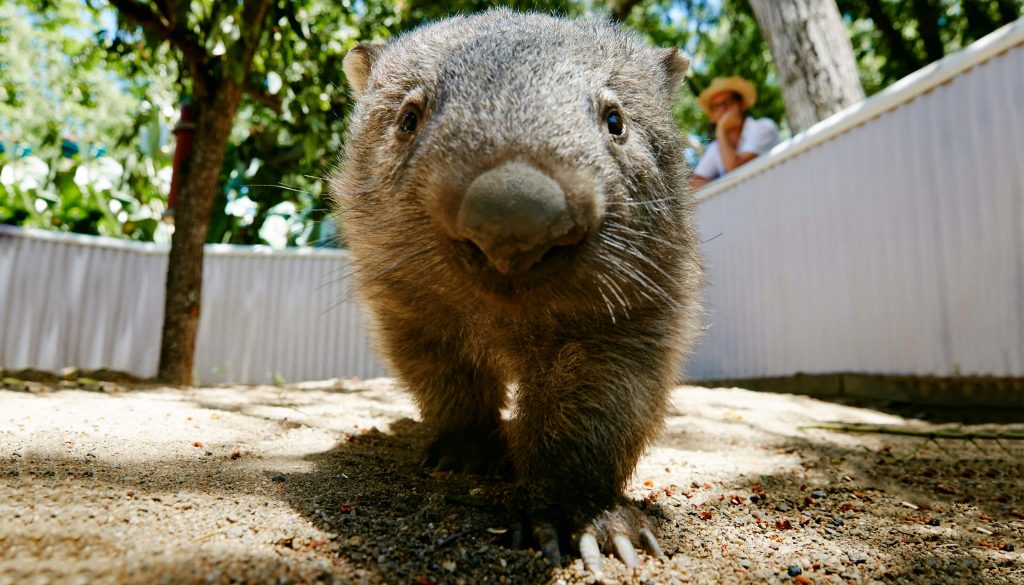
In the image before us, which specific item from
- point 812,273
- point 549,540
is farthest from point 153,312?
point 549,540

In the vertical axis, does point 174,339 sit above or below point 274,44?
below

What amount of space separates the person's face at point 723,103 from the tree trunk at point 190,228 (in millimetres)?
4564

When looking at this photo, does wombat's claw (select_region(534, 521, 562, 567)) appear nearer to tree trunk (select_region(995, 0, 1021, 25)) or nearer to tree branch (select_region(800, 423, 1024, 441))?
tree branch (select_region(800, 423, 1024, 441))

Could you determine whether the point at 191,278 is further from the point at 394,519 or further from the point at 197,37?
the point at 394,519

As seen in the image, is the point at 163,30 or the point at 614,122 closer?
the point at 614,122

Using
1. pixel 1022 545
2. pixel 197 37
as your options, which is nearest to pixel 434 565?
pixel 1022 545

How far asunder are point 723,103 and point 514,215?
6109 millimetres

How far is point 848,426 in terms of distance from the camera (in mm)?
3525

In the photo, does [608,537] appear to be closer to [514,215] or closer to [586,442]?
[586,442]

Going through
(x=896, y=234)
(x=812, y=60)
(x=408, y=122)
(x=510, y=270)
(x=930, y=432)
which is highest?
(x=812, y=60)

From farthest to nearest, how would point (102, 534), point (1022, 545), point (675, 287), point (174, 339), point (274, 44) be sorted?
point (274, 44) → point (174, 339) → point (675, 287) → point (1022, 545) → point (102, 534)

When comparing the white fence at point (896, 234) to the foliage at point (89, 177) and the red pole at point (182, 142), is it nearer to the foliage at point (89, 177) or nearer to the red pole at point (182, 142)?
the red pole at point (182, 142)

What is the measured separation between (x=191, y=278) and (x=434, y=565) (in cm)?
440

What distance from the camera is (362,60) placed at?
282 cm
